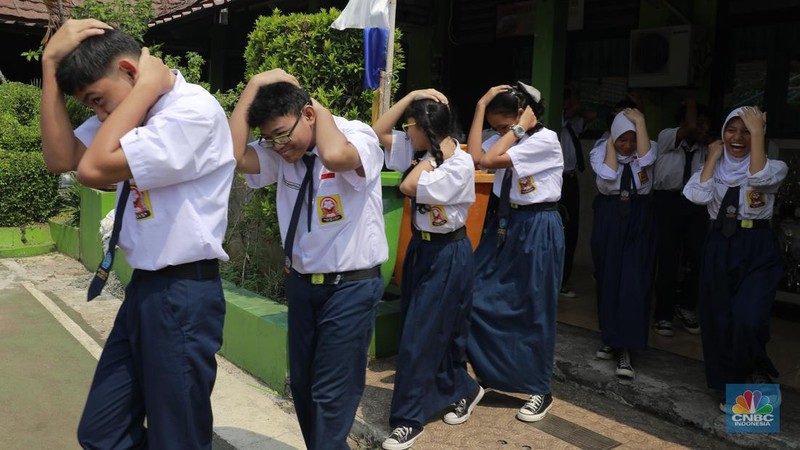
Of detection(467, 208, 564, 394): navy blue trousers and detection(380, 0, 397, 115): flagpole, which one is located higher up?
detection(380, 0, 397, 115): flagpole

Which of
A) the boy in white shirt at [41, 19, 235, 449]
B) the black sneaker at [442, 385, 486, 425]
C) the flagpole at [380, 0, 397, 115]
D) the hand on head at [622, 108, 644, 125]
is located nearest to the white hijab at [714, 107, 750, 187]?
the hand on head at [622, 108, 644, 125]

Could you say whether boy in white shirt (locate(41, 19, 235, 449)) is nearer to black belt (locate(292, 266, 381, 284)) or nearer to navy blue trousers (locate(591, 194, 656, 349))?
black belt (locate(292, 266, 381, 284))

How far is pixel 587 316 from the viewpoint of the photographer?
18.2 ft

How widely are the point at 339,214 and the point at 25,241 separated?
23.5 ft

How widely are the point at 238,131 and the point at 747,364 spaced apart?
294 centimetres

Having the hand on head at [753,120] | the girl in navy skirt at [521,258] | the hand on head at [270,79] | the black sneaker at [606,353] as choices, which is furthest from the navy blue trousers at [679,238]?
the hand on head at [270,79]

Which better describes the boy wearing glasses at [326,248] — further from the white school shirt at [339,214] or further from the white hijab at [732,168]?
the white hijab at [732,168]

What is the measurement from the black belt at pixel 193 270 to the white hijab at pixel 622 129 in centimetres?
299

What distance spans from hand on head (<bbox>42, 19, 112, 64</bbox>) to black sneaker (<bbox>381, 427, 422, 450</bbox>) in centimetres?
231

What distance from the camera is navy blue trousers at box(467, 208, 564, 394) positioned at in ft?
13.0

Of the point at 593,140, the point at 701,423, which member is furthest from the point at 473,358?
the point at 593,140

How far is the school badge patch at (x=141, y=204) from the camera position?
227cm

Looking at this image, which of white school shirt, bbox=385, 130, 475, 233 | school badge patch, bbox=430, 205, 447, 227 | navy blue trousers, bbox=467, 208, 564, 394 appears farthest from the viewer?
navy blue trousers, bbox=467, 208, 564, 394

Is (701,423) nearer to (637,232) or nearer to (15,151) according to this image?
(637,232)
